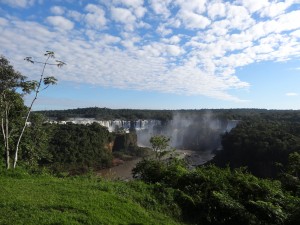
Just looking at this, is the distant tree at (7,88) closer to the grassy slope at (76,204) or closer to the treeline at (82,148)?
the grassy slope at (76,204)

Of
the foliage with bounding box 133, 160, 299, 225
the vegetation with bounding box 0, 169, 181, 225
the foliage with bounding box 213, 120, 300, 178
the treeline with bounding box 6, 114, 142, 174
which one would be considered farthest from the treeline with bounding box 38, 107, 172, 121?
the vegetation with bounding box 0, 169, 181, 225

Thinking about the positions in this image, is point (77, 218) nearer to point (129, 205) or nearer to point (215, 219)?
point (129, 205)

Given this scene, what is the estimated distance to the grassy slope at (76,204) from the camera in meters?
7.33

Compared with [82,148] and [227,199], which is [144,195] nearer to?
[227,199]

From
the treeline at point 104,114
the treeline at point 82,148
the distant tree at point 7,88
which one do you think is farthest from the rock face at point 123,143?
the distant tree at point 7,88

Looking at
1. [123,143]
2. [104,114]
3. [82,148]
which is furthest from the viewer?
[104,114]

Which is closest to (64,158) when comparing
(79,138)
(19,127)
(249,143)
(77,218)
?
(79,138)

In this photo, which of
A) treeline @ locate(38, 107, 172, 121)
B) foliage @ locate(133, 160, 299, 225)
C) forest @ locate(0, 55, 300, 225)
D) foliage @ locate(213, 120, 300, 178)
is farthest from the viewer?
treeline @ locate(38, 107, 172, 121)

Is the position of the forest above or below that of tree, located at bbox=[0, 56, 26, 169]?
below

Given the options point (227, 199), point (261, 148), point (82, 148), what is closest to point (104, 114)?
point (82, 148)

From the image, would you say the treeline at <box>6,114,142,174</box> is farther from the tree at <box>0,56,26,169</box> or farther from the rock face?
the tree at <box>0,56,26,169</box>

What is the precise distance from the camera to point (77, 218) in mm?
7398

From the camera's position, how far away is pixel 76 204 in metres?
8.45

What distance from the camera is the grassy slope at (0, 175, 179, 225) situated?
24.0 feet
